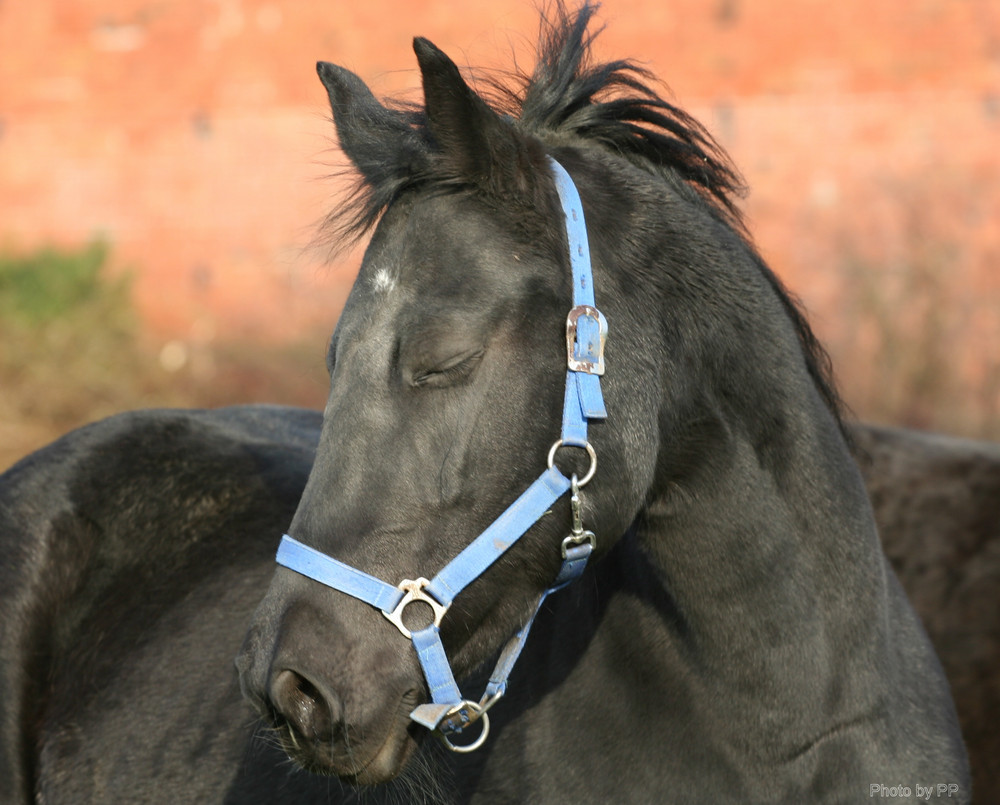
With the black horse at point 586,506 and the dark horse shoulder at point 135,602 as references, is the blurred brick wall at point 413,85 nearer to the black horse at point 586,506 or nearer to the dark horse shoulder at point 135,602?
the dark horse shoulder at point 135,602

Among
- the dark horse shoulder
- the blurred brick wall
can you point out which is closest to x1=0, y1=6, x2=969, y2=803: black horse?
the dark horse shoulder

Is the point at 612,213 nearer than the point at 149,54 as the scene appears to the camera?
Yes

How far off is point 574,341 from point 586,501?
0.32 meters

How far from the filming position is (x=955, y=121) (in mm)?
9789

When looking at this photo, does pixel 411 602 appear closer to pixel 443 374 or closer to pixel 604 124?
pixel 443 374

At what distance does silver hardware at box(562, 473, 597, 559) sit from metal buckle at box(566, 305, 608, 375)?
210 millimetres

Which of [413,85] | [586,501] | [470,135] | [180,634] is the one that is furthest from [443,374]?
[413,85]

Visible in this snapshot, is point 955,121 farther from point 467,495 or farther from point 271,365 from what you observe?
point 467,495

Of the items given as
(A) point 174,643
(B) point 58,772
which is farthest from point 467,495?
(B) point 58,772

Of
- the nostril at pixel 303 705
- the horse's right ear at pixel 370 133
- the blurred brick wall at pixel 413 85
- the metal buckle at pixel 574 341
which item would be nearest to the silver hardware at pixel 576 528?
the metal buckle at pixel 574 341

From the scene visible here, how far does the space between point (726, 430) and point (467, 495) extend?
645 millimetres

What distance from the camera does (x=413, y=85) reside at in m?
8.77

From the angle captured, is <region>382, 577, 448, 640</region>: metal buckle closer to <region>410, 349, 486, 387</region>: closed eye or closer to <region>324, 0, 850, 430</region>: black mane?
<region>410, 349, 486, 387</region>: closed eye

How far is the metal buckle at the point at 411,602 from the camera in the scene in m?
1.97
